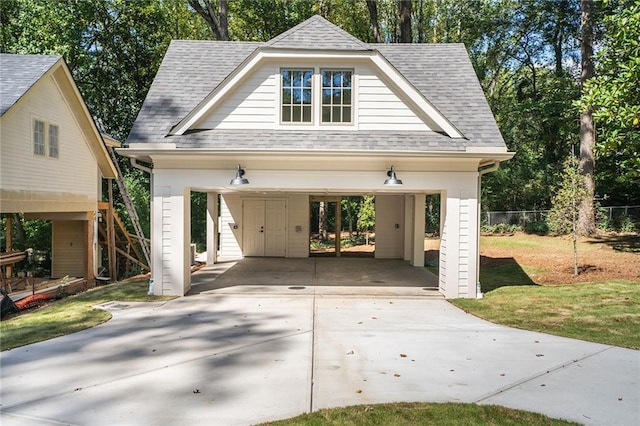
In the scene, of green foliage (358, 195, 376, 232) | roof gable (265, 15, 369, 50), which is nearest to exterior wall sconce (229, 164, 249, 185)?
roof gable (265, 15, 369, 50)

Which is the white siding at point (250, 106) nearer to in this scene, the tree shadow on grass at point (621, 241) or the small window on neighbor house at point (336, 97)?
the small window on neighbor house at point (336, 97)

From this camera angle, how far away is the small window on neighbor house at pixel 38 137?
1248 centimetres

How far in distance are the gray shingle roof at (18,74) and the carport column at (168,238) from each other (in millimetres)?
4866

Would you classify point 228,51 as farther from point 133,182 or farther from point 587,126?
point 587,126

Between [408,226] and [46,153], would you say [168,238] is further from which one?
[408,226]

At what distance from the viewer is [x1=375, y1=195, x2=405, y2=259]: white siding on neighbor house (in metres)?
16.9

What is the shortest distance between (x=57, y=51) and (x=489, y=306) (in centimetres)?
2006

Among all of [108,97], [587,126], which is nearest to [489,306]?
[587,126]

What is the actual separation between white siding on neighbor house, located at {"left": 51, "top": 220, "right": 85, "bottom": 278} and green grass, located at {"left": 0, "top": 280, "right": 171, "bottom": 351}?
7.56 meters

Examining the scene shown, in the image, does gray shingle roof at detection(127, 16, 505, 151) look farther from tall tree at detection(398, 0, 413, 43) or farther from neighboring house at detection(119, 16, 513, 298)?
tall tree at detection(398, 0, 413, 43)

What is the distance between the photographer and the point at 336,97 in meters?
10.0

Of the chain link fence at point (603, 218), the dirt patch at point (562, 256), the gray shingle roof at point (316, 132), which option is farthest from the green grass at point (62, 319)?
the chain link fence at point (603, 218)

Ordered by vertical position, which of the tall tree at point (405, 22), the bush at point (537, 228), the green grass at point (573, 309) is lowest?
the green grass at point (573, 309)

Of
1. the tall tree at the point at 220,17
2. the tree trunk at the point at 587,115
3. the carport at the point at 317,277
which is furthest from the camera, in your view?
the tall tree at the point at 220,17
